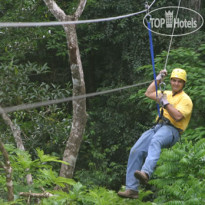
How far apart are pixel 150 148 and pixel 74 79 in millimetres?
3199

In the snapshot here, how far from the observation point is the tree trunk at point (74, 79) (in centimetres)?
675

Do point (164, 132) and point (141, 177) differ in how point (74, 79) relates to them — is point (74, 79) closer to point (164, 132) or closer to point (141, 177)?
point (164, 132)

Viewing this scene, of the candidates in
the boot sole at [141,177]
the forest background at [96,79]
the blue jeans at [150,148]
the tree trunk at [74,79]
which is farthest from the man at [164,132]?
the tree trunk at [74,79]

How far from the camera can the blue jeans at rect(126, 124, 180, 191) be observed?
150 inches

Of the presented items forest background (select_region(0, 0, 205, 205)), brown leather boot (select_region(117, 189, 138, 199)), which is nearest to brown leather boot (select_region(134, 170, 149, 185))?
brown leather boot (select_region(117, 189, 138, 199))

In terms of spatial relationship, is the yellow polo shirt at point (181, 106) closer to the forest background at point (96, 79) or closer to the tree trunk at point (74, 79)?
the forest background at point (96, 79)

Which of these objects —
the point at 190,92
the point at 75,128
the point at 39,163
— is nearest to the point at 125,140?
the point at 75,128

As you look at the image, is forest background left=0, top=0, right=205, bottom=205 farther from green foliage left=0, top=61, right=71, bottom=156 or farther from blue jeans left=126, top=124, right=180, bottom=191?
blue jeans left=126, top=124, right=180, bottom=191

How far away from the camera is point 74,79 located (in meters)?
6.83

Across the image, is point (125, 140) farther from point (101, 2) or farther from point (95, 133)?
point (101, 2)

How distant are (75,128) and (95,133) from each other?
3327 mm

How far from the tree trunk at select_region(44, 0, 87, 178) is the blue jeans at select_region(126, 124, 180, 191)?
289 centimetres

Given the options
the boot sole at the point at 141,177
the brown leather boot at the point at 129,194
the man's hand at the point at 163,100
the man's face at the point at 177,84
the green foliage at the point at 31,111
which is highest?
the man's face at the point at 177,84

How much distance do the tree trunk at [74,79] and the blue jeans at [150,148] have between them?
9.48 feet
